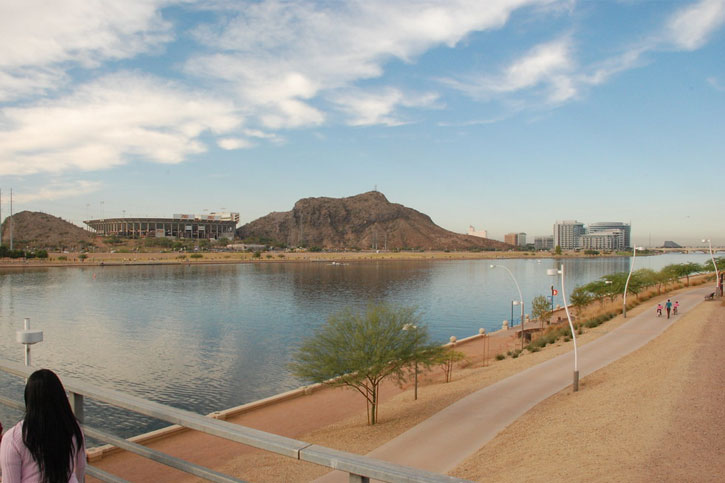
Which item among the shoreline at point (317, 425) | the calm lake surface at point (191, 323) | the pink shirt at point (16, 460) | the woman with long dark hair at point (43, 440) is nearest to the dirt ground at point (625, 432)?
the shoreline at point (317, 425)

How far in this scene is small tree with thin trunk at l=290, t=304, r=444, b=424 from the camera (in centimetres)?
1950

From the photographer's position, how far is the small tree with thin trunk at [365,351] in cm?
1950

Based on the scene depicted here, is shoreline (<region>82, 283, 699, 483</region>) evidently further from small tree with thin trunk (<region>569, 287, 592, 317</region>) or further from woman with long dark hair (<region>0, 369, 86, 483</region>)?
small tree with thin trunk (<region>569, 287, 592, 317</region>)

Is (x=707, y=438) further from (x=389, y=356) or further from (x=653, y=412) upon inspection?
(x=389, y=356)

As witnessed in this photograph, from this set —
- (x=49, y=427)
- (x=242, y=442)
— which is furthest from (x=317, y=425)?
(x=242, y=442)

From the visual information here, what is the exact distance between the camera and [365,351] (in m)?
19.8

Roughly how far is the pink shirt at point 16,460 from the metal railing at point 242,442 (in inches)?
19.1

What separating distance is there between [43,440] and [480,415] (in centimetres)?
1597

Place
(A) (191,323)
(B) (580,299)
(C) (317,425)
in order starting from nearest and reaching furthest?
(C) (317,425), (A) (191,323), (B) (580,299)

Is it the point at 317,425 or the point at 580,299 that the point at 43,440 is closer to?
the point at 317,425

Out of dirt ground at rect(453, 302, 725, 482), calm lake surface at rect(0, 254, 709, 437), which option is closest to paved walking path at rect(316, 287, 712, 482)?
dirt ground at rect(453, 302, 725, 482)

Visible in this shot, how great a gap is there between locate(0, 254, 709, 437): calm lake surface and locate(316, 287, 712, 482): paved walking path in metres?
6.55

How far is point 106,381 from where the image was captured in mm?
27828

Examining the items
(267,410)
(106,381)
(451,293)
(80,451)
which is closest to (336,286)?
(451,293)
